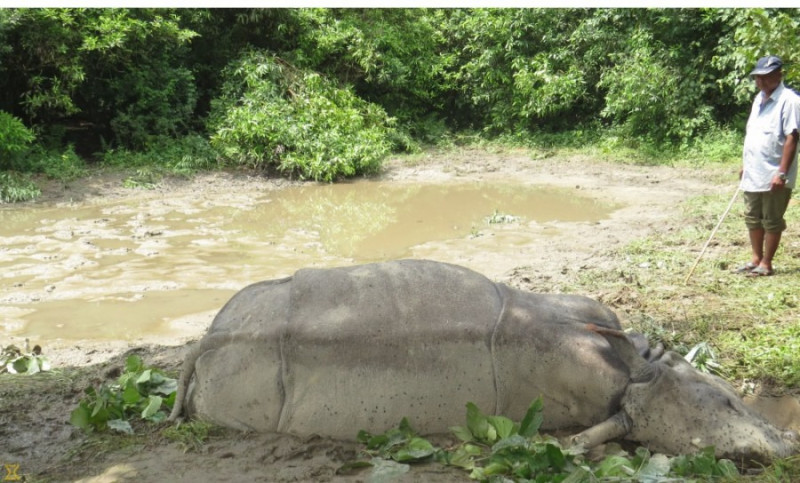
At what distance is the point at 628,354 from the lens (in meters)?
3.88

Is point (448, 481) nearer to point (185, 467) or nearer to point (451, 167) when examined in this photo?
point (185, 467)

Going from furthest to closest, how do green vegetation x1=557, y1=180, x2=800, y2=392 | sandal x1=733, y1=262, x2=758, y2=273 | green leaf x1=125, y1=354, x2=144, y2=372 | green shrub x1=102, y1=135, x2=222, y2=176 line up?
green shrub x1=102, y1=135, x2=222, y2=176
sandal x1=733, y1=262, x2=758, y2=273
green vegetation x1=557, y1=180, x2=800, y2=392
green leaf x1=125, y1=354, x2=144, y2=372

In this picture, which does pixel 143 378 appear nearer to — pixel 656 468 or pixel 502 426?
pixel 502 426

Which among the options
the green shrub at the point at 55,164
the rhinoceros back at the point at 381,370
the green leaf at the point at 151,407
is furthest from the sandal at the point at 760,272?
the green shrub at the point at 55,164

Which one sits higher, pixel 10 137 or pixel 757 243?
pixel 10 137

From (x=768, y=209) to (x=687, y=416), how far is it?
3.52 metres

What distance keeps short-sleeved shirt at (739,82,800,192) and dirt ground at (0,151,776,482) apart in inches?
61.2

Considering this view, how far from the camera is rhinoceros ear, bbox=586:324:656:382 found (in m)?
3.83

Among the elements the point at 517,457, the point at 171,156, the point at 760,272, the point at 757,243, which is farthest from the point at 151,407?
the point at 171,156

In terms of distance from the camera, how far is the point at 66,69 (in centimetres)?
1314

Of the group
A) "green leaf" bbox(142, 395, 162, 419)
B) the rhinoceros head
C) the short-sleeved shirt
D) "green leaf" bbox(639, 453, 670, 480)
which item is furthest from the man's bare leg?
"green leaf" bbox(142, 395, 162, 419)

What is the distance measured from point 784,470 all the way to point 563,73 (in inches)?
620

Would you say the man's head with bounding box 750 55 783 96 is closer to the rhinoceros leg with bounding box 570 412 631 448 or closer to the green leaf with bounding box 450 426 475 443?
the rhinoceros leg with bounding box 570 412 631 448

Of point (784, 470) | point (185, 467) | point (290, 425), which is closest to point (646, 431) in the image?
point (784, 470)
